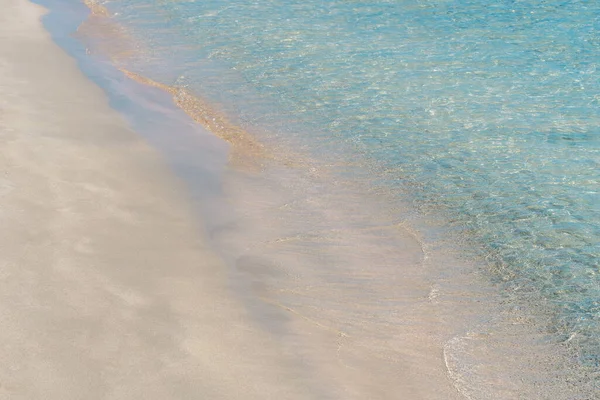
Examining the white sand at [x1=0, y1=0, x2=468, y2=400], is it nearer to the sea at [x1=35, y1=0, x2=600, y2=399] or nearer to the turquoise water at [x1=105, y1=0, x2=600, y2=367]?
the sea at [x1=35, y1=0, x2=600, y2=399]

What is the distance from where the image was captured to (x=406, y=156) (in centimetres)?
842

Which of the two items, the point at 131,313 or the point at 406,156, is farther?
the point at 406,156

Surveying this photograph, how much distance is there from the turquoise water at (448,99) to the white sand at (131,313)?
5.78 feet

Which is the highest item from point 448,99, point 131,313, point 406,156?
point 131,313

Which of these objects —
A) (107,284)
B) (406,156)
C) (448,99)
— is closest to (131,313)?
(107,284)

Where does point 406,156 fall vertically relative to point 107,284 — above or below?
below

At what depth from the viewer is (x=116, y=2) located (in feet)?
47.6

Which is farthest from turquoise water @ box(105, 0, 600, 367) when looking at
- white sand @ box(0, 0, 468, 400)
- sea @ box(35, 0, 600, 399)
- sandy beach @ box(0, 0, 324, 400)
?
sandy beach @ box(0, 0, 324, 400)

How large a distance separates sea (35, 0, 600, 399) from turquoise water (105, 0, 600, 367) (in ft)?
0.09

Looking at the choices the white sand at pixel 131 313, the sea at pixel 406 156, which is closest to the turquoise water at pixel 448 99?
the sea at pixel 406 156

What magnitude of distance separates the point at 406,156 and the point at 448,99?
181cm

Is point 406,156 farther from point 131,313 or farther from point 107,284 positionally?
point 131,313

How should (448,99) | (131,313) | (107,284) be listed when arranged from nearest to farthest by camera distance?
(131,313)
(107,284)
(448,99)

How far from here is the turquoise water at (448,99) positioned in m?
6.86
